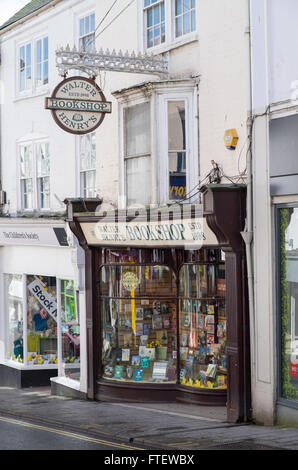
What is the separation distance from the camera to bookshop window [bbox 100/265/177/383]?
52.8 feet

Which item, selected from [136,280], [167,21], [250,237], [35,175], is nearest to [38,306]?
[35,175]

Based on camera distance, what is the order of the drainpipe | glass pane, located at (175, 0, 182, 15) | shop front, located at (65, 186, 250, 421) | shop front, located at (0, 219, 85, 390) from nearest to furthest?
the drainpipe
shop front, located at (65, 186, 250, 421)
glass pane, located at (175, 0, 182, 15)
shop front, located at (0, 219, 85, 390)

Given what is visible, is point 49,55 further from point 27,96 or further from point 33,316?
point 33,316

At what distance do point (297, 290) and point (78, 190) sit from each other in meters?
7.02

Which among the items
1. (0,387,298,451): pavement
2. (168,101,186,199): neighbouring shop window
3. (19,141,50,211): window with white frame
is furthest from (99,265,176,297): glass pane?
(19,141,50,211): window with white frame

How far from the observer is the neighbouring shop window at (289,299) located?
1289cm

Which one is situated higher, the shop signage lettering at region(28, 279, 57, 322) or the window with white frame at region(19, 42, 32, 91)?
the window with white frame at region(19, 42, 32, 91)

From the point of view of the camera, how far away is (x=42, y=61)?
19.8 m

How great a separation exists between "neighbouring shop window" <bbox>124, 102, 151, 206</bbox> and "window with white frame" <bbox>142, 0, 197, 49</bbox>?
133 centimetres

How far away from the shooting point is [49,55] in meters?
19.4

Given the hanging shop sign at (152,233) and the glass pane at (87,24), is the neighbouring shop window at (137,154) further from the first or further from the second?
the glass pane at (87,24)

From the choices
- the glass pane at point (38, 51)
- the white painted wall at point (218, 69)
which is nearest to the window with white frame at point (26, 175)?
the glass pane at point (38, 51)

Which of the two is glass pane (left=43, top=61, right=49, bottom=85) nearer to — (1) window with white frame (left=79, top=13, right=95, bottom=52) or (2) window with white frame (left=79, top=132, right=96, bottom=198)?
(1) window with white frame (left=79, top=13, right=95, bottom=52)
